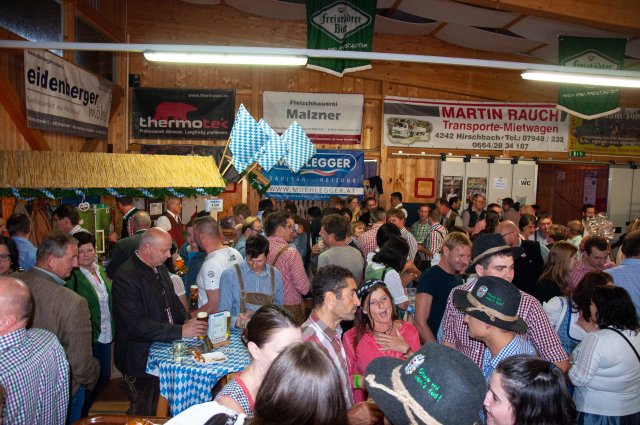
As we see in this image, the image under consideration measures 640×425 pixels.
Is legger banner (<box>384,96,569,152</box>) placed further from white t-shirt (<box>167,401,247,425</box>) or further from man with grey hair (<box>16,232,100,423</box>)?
white t-shirt (<box>167,401,247,425</box>)

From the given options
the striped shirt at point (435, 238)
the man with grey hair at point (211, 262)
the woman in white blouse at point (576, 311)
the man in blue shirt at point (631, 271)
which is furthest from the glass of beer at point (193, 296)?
the man in blue shirt at point (631, 271)

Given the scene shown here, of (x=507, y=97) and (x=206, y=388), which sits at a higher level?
(x=507, y=97)

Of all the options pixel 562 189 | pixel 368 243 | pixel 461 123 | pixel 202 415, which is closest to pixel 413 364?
pixel 202 415

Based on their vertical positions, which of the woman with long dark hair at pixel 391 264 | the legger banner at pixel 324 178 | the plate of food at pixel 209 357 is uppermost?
the legger banner at pixel 324 178

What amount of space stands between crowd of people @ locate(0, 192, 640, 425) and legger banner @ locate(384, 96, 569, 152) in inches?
272

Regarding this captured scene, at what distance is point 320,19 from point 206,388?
19.8 feet

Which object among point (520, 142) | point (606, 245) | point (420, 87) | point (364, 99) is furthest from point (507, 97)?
point (606, 245)

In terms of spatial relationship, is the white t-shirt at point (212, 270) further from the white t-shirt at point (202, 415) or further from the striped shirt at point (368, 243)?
the white t-shirt at point (202, 415)

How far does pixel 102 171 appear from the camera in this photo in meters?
6.07

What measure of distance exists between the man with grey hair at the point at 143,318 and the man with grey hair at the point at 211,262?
1.89 feet

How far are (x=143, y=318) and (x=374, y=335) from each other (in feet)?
5.64

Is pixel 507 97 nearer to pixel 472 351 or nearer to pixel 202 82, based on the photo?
pixel 202 82

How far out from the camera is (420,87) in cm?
1276

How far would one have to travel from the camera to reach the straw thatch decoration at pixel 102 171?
563 cm
